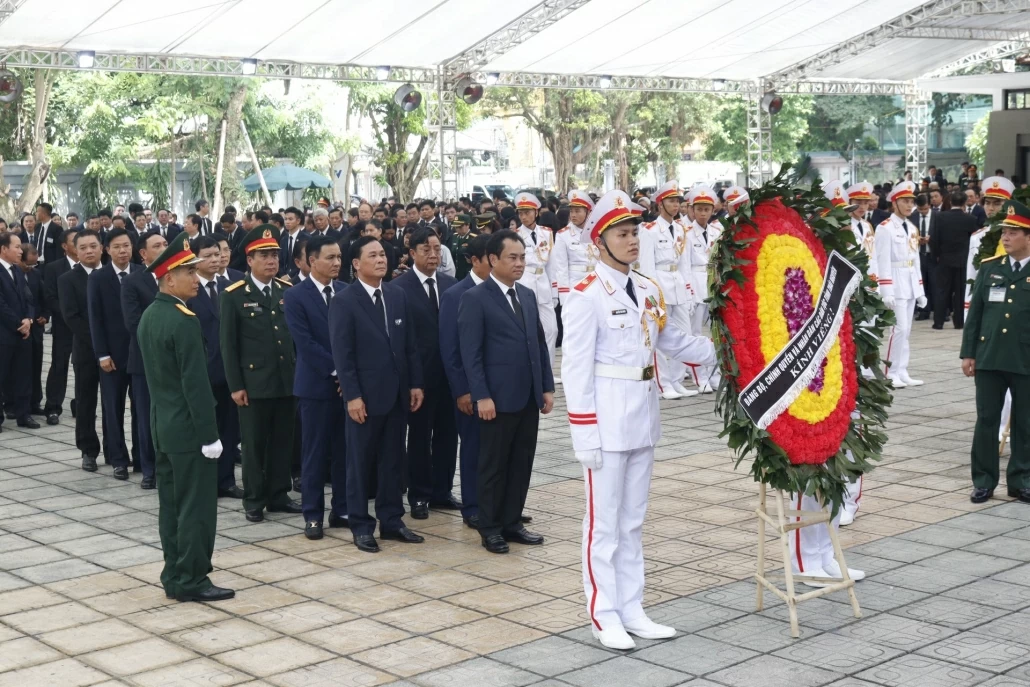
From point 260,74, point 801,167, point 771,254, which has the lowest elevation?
point 771,254

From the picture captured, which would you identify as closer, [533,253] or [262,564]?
[262,564]

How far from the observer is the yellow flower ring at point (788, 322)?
541 cm

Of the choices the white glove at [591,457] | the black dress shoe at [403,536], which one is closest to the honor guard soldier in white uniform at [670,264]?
the black dress shoe at [403,536]

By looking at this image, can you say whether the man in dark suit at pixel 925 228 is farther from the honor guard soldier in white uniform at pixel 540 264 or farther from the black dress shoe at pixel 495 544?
the black dress shoe at pixel 495 544

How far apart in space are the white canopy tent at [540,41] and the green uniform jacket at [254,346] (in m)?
9.89

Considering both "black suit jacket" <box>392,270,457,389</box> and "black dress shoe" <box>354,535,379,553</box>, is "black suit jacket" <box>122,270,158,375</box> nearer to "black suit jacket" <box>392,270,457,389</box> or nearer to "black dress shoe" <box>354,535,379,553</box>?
"black suit jacket" <box>392,270,457,389</box>

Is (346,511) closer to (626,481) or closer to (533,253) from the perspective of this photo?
(626,481)

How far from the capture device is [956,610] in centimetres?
558

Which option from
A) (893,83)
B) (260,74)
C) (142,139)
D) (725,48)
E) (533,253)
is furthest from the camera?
(142,139)

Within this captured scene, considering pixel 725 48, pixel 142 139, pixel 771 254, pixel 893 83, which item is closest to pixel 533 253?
pixel 771 254

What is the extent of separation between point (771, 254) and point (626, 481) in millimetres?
1161

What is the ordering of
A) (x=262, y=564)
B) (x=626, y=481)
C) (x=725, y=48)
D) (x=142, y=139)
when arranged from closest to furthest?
(x=626, y=481) < (x=262, y=564) < (x=725, y=48) < (x=142, y=139)

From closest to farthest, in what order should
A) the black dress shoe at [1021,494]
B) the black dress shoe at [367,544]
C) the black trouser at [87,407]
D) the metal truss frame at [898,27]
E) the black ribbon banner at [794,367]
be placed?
1. the black ribbon banner at [794,367]
2. the black dress shoe at [367,544]
3. the black dress shoe at [1021,494]
4. the black trouser at [87,407]
5. the metal truss frame at [898,27]

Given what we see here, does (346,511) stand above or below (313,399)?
below
